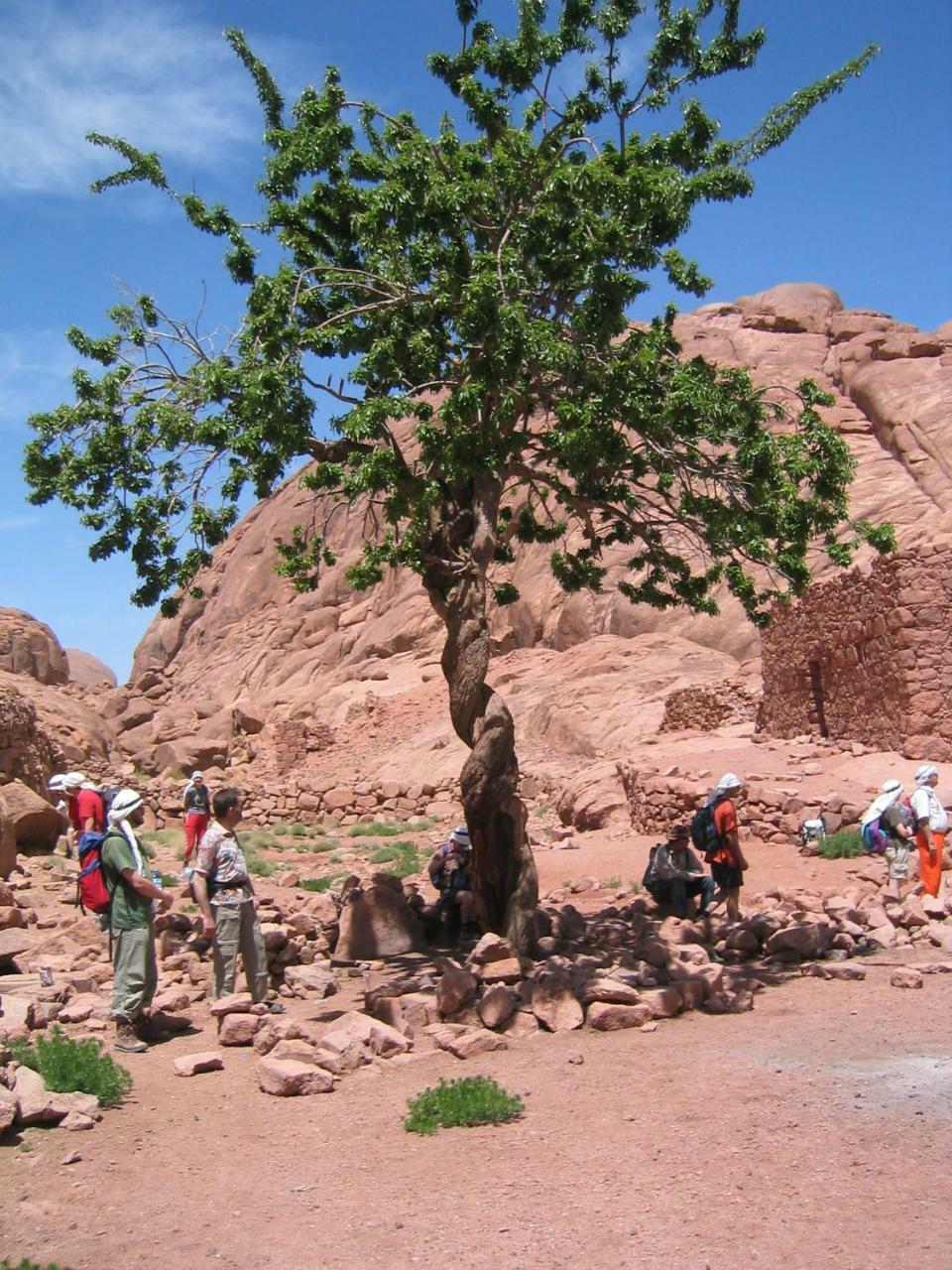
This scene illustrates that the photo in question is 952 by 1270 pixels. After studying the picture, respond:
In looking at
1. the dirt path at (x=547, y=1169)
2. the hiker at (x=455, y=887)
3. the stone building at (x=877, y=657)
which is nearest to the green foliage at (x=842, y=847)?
the stone building at (x=877, y=657)

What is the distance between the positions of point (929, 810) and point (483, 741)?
4082mm

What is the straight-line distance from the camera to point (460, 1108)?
221 inches

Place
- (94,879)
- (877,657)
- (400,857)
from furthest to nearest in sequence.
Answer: (400,857), (877,657), (94,879)

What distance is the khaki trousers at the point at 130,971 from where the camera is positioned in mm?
7227

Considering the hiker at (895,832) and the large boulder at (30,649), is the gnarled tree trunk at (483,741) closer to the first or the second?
the hiker at (895,832)

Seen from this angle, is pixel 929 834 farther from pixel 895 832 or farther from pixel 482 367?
pixel 482 367

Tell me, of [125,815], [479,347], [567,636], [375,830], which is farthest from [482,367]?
[567,636]

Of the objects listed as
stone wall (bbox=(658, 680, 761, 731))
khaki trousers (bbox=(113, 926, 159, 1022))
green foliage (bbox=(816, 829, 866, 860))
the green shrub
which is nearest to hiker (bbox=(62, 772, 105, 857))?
khaki trousers (bbox=(113, 926, 159, 1022))

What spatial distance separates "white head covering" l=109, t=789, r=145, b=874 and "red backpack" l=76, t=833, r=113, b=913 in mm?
123

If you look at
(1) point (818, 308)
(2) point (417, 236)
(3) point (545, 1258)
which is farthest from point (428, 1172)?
(1) point (818, 308)

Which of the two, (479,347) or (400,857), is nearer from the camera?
(479,347)

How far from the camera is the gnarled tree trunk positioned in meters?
9.23

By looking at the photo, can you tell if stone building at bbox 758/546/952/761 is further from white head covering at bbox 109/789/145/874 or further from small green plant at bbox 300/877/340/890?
white head covering at bbox 109/789/145/874

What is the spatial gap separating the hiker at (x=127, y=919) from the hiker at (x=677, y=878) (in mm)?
5617
